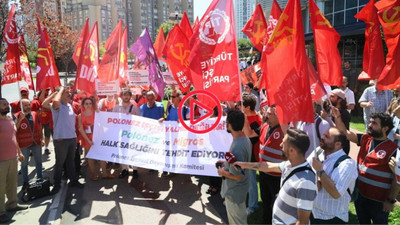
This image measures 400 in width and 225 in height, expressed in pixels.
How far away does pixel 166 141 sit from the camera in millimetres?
5887

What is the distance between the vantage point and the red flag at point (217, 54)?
4.55m

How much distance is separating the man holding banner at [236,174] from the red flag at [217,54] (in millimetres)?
922

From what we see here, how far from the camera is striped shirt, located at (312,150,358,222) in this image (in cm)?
296

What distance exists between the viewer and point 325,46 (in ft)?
16.1

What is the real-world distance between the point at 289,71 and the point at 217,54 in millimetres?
1410

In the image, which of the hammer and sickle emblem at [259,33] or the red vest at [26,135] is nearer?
the red vest at [26,135]

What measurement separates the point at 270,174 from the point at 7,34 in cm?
564

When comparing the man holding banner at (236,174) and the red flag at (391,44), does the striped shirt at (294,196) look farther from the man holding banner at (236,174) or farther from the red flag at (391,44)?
the red flag at (391,44)

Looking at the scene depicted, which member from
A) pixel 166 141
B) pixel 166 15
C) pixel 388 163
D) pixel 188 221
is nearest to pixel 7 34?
pixel 166 141

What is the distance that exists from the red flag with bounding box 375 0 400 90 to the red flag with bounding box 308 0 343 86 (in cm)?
66

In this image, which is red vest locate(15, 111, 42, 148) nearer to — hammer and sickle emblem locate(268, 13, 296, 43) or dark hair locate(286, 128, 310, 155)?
Answer: hammer and sickle emblem locate(268, 13, 296, 43)

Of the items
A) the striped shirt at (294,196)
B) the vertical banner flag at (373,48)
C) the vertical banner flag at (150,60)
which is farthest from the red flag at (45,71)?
the vertical banner flag at (373,48)

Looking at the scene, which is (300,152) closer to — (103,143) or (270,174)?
(270,174)
